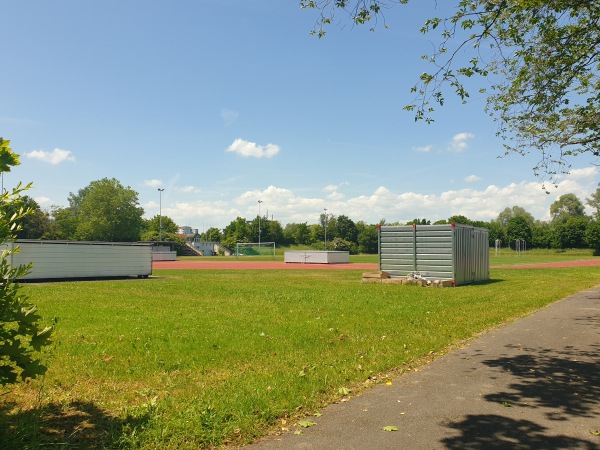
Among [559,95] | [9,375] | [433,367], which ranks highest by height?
[559,95]

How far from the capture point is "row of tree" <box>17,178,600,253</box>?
10859 centimetres

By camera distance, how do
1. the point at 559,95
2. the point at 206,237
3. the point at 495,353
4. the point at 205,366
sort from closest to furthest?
the point at 205,366
the point at 495,353
the point at 559,95
the point at 206,237

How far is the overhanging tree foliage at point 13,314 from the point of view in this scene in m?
3.95

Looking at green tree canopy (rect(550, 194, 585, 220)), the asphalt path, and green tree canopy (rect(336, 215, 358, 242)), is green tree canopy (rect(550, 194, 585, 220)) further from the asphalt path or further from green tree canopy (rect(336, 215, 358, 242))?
the asphalt path

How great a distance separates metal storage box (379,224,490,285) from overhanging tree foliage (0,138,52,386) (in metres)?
18.6

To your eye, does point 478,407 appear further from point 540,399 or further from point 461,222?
point 461,222

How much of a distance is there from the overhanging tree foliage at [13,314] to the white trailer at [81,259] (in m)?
20.3

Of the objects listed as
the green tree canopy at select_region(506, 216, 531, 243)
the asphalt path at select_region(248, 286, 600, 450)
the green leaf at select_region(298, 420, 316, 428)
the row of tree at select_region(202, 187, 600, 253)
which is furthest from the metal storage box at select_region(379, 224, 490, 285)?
the green tree canopy at select_region(506, 216, 531, 243)

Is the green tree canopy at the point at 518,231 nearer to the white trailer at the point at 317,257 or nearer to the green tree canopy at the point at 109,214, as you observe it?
the white trailer at the point at 317,257

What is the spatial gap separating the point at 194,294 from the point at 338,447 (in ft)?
44.7

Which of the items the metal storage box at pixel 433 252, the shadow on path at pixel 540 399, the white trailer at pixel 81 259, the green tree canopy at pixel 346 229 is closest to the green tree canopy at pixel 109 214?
the green tree canopy at pixel 346 229

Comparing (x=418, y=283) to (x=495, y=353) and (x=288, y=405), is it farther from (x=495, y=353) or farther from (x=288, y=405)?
(x=288, y=405)

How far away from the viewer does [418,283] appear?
2081cm

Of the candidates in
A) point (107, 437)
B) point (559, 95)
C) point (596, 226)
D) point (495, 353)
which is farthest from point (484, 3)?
point (596, 226)
